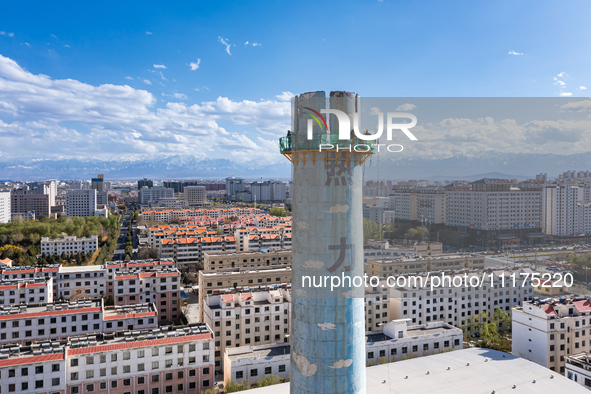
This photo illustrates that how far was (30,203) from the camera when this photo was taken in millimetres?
42219

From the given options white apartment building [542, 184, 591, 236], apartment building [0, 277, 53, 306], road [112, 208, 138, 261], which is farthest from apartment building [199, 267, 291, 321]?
road [112, 208, 138, 261]

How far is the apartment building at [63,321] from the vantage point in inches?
365

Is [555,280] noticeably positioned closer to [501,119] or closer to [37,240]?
[501,119]

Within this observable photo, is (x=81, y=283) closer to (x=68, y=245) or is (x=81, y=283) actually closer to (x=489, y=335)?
(x=68, y=245)

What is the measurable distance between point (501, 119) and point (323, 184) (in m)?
3.89

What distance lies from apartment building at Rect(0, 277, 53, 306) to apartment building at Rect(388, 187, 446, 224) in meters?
10.5

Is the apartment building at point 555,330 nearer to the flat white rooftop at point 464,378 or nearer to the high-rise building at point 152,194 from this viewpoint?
the flat white rooftop at point 464,378

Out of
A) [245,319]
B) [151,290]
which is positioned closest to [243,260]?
[151,290]

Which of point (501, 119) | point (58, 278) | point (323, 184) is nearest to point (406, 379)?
point (501, 119)

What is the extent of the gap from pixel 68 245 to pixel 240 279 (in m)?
13.4

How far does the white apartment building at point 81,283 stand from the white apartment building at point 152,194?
153 ft

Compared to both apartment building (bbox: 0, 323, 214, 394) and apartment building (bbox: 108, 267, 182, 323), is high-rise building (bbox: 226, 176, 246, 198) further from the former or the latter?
apartment building (bbox: 0, 323, 214, 394)

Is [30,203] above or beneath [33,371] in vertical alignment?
above

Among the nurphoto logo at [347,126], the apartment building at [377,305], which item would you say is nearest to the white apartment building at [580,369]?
the apartment building at [377,305]
